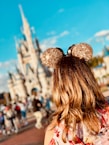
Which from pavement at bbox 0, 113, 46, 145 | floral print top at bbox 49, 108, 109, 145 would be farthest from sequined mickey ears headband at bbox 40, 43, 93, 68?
pavement at bbox 0, 113, 46, 145

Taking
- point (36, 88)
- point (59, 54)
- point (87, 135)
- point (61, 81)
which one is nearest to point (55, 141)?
point (87, 135)

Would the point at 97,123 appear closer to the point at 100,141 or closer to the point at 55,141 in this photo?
the point at 100,141

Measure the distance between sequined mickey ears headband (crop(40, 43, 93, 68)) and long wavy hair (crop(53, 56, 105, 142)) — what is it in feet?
0.37

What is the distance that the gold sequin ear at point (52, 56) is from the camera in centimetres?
229

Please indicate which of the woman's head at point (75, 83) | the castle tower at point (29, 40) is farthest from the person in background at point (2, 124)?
the castle tower at point (29, 40)

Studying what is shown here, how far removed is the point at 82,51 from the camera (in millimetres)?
2287

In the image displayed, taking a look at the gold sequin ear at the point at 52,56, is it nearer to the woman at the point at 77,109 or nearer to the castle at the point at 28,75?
the woman at the point at 77,109

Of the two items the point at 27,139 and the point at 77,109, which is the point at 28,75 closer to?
the point at 27,139

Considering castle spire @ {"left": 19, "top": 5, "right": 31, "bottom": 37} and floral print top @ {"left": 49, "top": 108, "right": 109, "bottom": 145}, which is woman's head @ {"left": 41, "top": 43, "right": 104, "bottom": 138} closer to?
floral print top @ {"left": 49, "top": 108, "right": 109, "bottom": 145}

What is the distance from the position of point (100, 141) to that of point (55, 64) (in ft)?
1.89

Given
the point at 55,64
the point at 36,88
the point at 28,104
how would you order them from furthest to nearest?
the point at 36,88 → the point at 28,104 → the point at 55,64

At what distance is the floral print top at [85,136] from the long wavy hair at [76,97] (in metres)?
0.03

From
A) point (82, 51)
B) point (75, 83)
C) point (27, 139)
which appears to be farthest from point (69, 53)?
point (27, 139)

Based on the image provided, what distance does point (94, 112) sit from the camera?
2.14 m
